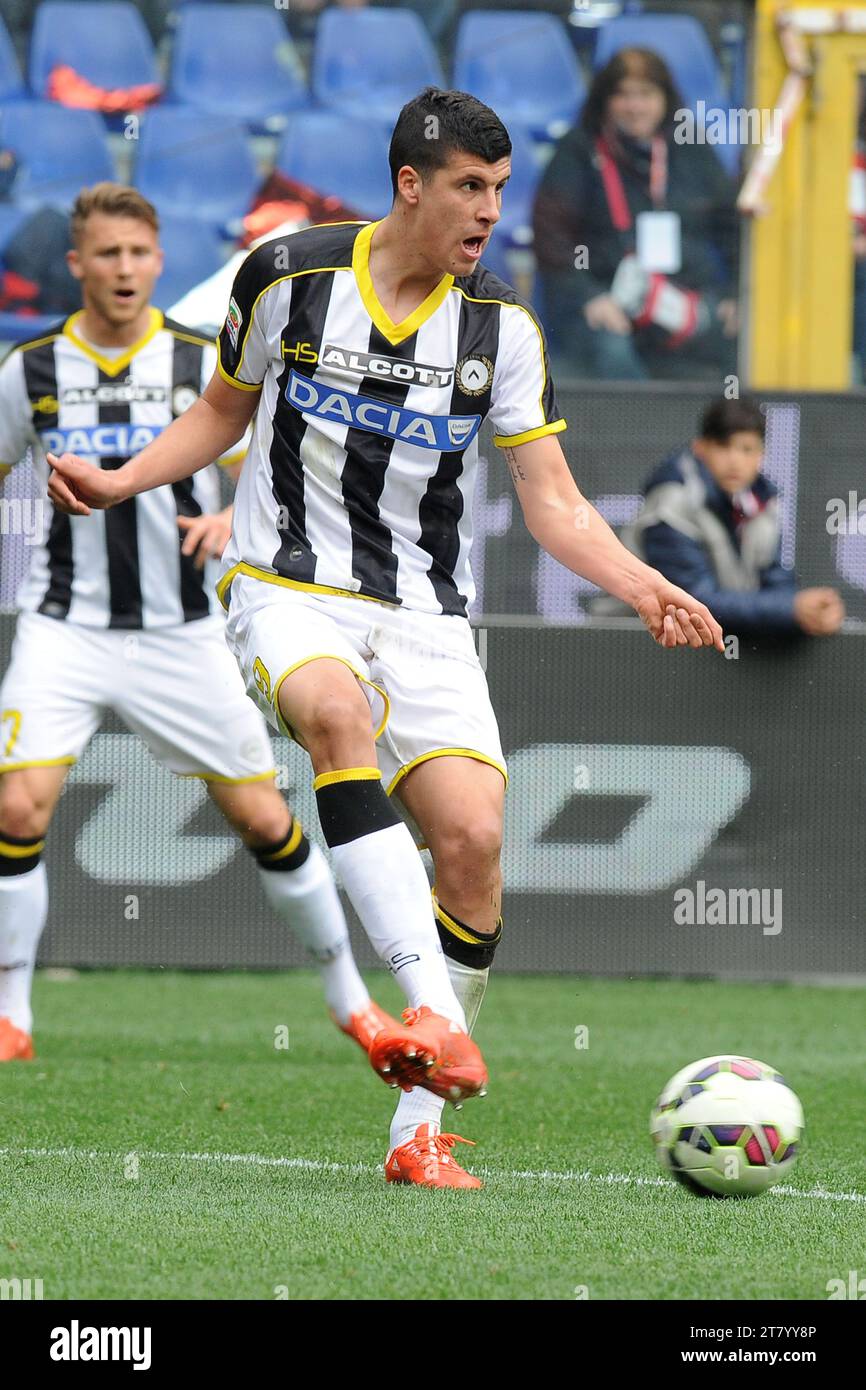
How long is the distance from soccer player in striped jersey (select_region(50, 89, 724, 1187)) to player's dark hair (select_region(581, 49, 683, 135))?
694 centimetres

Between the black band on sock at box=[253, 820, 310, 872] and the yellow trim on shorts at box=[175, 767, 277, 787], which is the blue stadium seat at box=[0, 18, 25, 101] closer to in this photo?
the yellow trim on shorts at box=[175, 767, 277, 787]

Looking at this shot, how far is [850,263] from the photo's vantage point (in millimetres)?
11047

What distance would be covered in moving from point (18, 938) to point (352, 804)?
2.48 meters

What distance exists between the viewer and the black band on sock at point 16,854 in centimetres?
607

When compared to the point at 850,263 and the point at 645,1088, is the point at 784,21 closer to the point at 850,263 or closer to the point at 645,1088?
the point at 850,263

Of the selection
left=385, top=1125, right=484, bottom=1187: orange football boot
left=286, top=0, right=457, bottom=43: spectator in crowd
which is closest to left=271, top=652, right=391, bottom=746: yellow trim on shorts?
left=385, top=1125, right=484, bottom=1187: orange football boot

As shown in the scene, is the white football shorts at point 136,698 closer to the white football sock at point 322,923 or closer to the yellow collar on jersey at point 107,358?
the white football sock at point 322,923

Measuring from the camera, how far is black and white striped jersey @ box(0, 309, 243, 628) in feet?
20.5

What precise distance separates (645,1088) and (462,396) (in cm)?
238

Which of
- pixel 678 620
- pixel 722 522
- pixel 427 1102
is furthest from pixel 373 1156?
pixel 722 522
